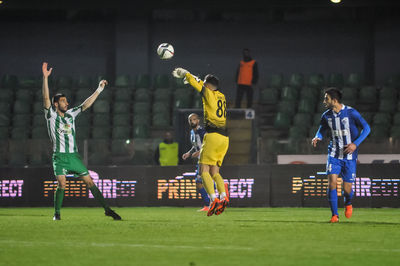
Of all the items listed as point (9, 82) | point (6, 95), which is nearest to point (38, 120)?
point (6, 95)

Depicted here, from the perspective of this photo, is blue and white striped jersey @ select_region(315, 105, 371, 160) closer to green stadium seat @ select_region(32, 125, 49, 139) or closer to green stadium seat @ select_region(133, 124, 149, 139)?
green stadium seat @ select_region(133, 124, 149, 139)

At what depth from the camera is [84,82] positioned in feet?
88.7

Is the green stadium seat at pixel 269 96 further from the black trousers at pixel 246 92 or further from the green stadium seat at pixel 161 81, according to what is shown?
the green stadium seat at pixel 161 81

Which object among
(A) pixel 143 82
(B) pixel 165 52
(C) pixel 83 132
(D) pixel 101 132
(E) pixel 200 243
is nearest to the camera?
(E) pixel 200 243

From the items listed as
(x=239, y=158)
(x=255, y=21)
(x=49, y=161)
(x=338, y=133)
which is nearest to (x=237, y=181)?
(x=239, y=158)

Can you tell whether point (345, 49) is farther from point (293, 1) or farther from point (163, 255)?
point (163, 255)

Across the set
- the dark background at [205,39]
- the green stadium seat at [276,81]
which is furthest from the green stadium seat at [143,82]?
the green stadium seat at [276,81]

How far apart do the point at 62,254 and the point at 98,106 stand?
18.1 m

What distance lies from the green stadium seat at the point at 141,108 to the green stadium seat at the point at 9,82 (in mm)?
4557

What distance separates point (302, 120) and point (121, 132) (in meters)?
5.47

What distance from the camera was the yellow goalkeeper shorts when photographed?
12484 millimetres

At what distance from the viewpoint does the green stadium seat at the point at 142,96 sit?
2594cm

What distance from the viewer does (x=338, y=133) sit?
12336mm

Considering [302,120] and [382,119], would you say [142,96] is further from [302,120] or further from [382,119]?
[382,119]
